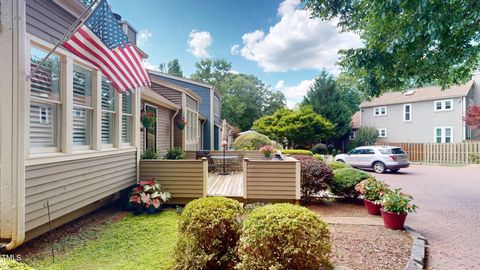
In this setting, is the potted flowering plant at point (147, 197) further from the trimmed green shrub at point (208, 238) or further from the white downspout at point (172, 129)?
the white downspout at point (172, 129)

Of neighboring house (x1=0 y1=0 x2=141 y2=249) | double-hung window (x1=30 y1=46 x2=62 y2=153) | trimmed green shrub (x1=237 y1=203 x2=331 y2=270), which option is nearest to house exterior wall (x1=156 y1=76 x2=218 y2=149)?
neighboring house (x1=0 y1=0 x2=141 y2=249)

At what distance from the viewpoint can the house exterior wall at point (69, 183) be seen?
11.9 feet

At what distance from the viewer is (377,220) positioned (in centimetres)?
549

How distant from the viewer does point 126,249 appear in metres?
4.03

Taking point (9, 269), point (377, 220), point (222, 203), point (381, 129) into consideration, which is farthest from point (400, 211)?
point (381, 129)

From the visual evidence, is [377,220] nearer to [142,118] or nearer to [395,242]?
[395,242]

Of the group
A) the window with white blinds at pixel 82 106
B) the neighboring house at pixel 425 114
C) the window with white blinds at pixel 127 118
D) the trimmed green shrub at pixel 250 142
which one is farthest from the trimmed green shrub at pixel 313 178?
the neighboring house at pixel 425 114

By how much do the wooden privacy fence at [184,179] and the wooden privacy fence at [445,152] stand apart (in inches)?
812

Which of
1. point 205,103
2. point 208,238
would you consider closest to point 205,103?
A: point 205,103

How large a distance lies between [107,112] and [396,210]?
669cm

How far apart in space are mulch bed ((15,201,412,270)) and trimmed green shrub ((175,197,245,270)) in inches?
60.9

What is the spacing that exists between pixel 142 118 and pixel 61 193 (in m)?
3.67

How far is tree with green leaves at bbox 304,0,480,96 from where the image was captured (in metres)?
4.17

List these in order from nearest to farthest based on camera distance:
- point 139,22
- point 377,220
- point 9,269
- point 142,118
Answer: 1. point 9,269
2. point 377,220
3. point 142,118
4. point 139,22
